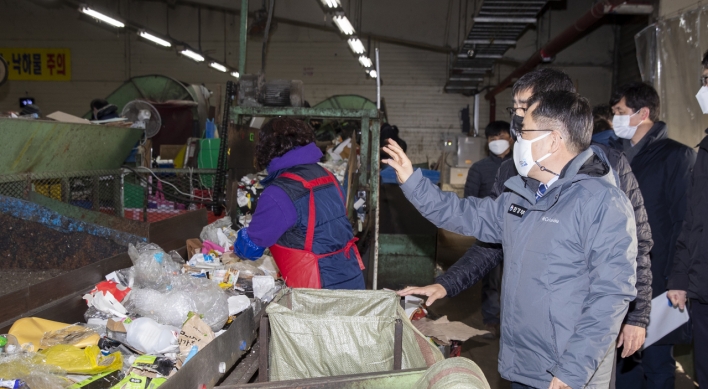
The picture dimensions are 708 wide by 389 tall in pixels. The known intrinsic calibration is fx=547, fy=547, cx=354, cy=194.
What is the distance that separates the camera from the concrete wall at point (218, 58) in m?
14.2

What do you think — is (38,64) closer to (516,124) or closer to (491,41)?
(491,41)

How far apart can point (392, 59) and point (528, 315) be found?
13181 mm

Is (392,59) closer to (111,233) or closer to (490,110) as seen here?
(490,110)

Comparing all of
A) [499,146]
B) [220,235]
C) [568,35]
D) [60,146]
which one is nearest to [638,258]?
[220,235]

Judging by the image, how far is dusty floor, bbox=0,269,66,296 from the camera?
2.61 metres

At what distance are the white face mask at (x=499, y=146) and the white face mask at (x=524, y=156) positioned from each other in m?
3.03

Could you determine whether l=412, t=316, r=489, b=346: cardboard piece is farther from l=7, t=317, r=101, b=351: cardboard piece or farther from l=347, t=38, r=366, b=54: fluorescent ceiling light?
l=347, t=38, r=366, b=54: fluorescent ceiling light

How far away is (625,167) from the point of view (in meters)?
2.13

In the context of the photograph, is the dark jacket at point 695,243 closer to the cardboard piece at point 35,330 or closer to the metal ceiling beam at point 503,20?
the cardboard piece at point 35,330

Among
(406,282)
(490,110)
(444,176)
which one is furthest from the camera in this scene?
(490,110)

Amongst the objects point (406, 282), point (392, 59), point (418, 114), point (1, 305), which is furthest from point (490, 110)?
point (1, 305)

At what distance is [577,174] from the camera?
1640 millimetres

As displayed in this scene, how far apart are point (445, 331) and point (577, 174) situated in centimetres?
91

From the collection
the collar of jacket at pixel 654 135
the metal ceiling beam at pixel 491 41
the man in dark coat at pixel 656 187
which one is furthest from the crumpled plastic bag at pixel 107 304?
the metal ceiling beam at pixel 491 41
